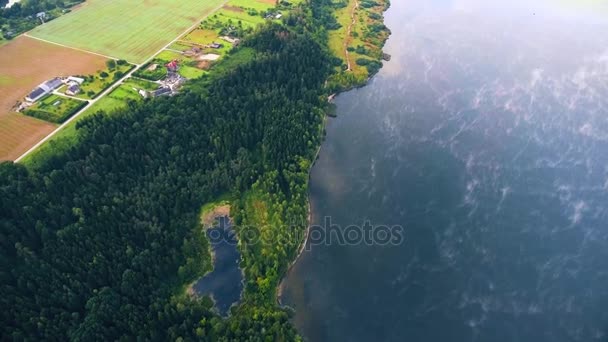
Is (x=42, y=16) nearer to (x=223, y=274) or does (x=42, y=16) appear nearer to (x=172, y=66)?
(x=172, y=66)

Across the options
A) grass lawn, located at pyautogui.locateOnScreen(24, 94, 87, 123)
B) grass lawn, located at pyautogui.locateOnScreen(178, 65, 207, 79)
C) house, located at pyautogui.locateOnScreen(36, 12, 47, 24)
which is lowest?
grass lawn, located at pyautogui.locateOnScreen(24, 94, 87, 123)

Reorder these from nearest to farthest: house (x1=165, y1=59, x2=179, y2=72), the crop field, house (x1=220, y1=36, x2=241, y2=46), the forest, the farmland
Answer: the forest, the farmland, the crop field, house (x1=165, y1=59, x2=179, y2=72), house (x1=220, y1=36, x2=241, y2=46)

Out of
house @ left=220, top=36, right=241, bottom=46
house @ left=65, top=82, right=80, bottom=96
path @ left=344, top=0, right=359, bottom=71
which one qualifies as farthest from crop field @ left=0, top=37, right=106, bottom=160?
path @ left=344, top=0, right=359, bottom=71

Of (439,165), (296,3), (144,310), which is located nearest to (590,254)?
(439,165)

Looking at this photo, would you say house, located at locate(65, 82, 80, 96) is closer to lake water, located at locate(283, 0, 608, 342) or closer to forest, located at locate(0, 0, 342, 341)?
forest, located at locate(0, 0, 342, 341)

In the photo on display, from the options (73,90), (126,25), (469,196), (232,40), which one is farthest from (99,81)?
(469,196)

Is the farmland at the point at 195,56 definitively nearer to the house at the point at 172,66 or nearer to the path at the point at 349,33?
the house at the point at 172,66
